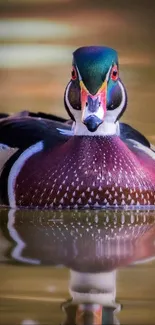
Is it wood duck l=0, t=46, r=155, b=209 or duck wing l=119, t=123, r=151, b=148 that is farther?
duck wing l=119, t=123, r=151, b=148

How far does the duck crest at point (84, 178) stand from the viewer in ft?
8.63

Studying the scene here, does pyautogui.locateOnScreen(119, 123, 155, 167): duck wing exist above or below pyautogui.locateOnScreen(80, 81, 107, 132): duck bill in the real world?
below

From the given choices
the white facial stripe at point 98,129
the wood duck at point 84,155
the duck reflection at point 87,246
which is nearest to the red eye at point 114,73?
the wood duck at point 84,155

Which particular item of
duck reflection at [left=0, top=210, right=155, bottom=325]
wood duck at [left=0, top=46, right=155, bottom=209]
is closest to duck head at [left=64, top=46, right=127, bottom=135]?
wood duck at [left=0, top=46, right=155, bottom=209]

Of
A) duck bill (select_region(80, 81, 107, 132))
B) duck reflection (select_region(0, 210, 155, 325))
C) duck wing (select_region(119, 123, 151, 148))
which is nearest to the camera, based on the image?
duck reflection (select_region(0, 210, 155, 325))

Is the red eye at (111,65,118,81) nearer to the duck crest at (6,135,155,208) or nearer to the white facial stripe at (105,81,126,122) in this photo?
the white facial stripe at (105,81,126,122)

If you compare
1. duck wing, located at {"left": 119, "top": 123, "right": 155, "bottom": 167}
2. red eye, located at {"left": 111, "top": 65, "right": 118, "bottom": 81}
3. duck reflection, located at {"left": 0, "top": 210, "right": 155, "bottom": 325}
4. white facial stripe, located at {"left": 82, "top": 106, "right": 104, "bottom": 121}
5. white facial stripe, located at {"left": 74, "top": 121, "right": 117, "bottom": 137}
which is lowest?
duck reflection, located at {"left": 0, "top": 210, "right": 155, "bottom": 325}

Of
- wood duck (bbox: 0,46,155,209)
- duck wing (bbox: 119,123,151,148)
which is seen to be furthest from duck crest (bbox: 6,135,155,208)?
duck wing (bbox: 119,123,151,148)

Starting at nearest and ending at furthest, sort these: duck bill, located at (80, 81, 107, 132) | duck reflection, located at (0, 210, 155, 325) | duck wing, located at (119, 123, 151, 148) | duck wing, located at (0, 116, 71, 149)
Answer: duck reflection, located at (0, 210, 155, 325) < duck bill, located at (80, 81, 107, 132) < duck wing, located at (0, 116, 71, 149) < duck wing, located at (119, 123, 151, 148)

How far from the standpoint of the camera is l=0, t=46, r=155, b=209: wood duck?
2631 mm

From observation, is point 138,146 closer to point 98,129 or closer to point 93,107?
point 98,129

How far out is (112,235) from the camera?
85.2 inches

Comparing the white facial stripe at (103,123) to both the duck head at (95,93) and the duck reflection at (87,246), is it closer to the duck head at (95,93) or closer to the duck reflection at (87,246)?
the duck head at (95,93)

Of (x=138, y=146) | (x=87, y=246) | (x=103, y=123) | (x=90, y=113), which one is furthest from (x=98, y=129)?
(x=87, y=246)
